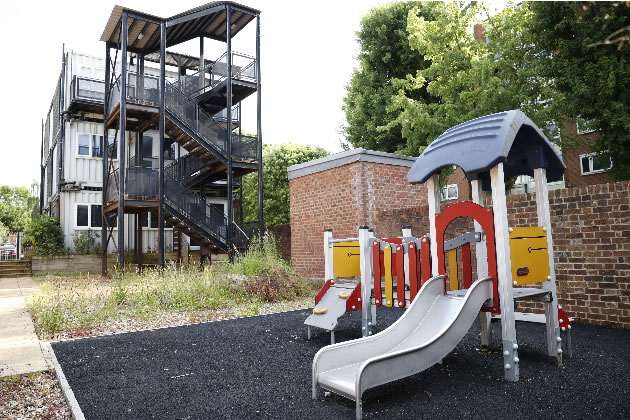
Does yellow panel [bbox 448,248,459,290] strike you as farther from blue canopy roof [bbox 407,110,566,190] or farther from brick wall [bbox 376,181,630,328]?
brick wall [bbox 376,181,630,328]

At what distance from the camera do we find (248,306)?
29.2 ft

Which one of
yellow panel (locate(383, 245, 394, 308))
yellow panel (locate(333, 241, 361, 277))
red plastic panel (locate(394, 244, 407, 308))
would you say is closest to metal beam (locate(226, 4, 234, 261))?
yellow panel (locate(333, 241, 361, 277))

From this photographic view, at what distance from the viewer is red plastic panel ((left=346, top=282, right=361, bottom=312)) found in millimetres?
5973

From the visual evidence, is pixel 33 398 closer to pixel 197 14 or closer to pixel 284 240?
pixel 284 240

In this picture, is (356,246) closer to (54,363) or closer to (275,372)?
(275,372)

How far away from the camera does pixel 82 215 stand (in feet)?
64.7

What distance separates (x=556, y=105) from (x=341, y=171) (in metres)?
5.96

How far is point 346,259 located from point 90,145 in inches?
704

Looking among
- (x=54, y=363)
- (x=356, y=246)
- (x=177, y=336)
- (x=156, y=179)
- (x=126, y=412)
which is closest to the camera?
(x=126, y=412)

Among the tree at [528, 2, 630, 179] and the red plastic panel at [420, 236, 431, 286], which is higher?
the tree at [528, 2, 630, 179]

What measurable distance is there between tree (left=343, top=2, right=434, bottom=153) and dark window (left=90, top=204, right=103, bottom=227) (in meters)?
12.4

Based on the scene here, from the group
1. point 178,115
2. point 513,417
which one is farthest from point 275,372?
point 178,115

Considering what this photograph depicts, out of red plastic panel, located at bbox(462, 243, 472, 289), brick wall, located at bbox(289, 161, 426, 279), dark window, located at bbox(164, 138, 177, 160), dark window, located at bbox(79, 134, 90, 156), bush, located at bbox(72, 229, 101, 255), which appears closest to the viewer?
red plastic panel, located at bbox(462, 243, 472, 289)

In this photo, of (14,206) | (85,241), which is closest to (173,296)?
(85,241)
